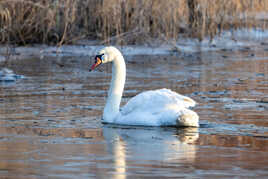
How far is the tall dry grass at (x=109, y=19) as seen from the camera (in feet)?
54.2

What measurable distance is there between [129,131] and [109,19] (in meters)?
9.21

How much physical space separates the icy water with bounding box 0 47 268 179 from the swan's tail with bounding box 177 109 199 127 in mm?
85

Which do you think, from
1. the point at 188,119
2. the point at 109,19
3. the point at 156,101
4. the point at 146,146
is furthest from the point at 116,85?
the point at 109,19

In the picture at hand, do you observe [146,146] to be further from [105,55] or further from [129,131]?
[105,55]

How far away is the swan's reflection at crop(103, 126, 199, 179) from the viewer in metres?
6.10

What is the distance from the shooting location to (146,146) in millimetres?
6891

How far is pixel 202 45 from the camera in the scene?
18859 millimetres

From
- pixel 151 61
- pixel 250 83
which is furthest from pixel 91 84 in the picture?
pixel 151 61

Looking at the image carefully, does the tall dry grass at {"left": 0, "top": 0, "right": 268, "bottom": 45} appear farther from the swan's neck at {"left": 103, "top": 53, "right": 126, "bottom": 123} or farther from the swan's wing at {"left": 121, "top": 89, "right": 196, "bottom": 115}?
the swan's wing at {"left": 121, "top": 89, "right": 196, "bottom": 115}

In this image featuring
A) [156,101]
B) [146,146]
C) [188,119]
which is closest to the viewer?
[146,146]

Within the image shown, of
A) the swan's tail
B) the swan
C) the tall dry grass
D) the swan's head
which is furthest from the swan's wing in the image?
the tall dry grass

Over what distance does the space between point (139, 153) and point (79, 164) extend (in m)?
0.76

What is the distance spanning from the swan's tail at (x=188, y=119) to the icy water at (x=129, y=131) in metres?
0.08

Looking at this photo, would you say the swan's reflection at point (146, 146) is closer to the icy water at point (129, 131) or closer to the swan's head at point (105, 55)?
the icy water at point (129, 131)
